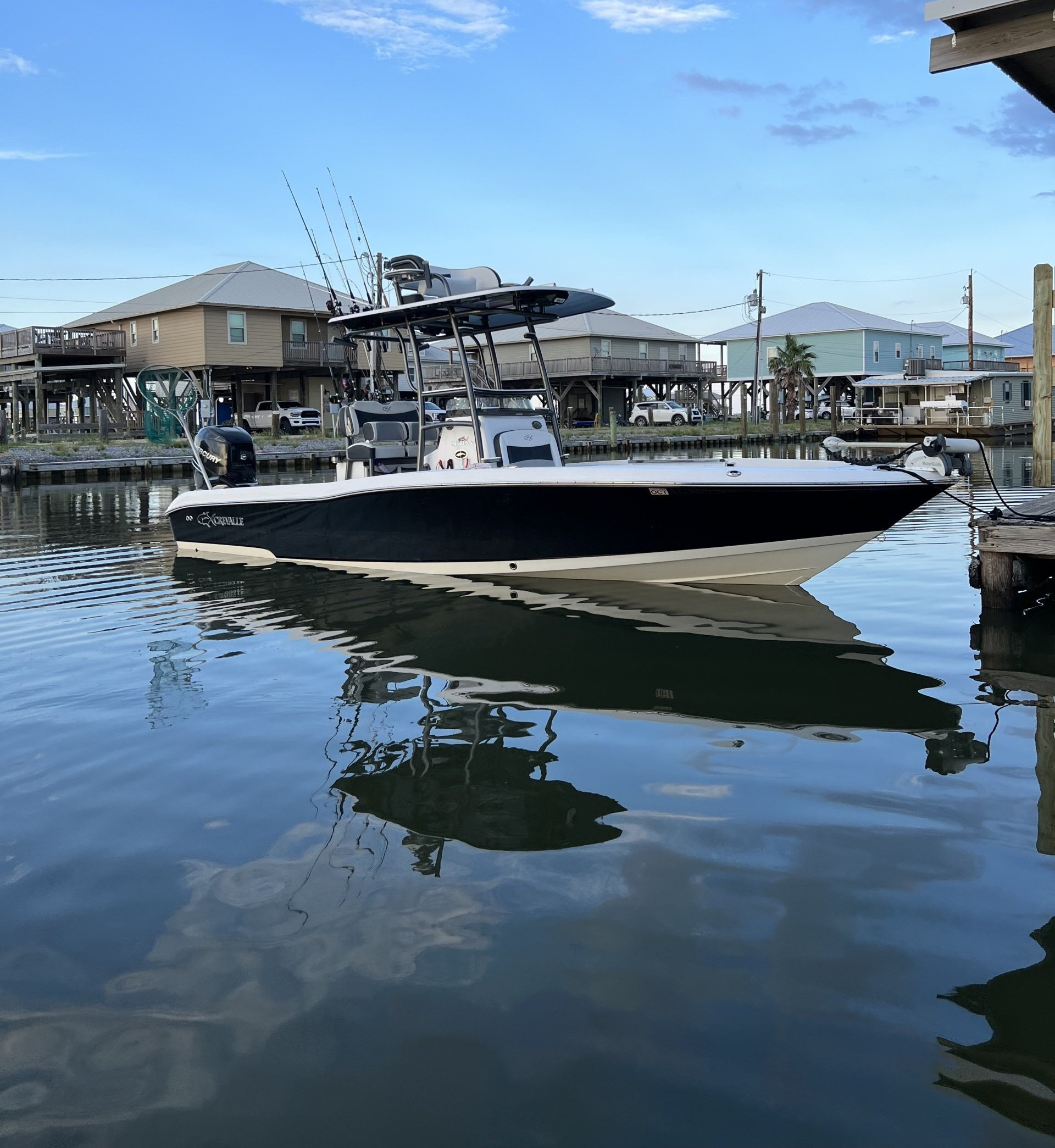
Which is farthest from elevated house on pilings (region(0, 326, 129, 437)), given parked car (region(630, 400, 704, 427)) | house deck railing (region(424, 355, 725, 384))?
parked car (region(630, 400, 704, 427))

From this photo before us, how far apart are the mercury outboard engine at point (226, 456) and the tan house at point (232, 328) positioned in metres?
29.3

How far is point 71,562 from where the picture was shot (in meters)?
14.3

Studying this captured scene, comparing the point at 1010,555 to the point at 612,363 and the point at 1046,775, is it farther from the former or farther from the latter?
the point at 612,363

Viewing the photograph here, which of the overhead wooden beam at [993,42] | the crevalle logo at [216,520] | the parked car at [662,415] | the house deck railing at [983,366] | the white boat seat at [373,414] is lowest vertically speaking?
the crevalle logo at [216,520]

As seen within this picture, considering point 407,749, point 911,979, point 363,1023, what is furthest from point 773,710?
point 363,1023

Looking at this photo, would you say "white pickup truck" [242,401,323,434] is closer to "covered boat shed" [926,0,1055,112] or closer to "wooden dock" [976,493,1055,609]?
"wooden dock" [976,493,1055,609]

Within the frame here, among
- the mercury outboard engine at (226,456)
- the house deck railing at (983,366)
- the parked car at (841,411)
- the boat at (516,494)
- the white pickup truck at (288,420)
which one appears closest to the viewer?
the boat at (516,494)

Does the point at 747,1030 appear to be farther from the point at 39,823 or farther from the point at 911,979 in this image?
the point at 39,823

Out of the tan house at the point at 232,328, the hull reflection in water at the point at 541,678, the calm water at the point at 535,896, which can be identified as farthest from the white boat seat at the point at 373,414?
the tan house at the point at 232,328

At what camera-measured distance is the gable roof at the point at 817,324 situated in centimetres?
6650

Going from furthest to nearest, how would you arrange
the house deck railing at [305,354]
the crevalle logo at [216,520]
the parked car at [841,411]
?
the parked car at [841,411]
the house deck railing at [305,354]
the crevalle logo at [216,520]

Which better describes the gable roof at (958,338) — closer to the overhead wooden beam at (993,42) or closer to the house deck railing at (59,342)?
the house deck railing at (59,342)

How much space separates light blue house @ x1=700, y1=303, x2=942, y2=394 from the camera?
6606 cm

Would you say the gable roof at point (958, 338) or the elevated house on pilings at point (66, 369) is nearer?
the elevated house on pilings at point (66, 369)
